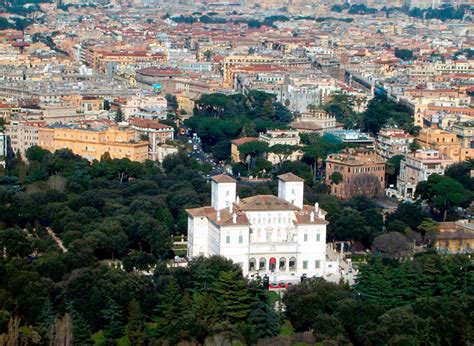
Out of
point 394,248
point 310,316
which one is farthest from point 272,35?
point 310,316

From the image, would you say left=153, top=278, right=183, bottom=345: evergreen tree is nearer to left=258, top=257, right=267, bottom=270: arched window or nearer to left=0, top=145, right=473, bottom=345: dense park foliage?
left=0, top=145, right=473, bottom=345: dense park foliage

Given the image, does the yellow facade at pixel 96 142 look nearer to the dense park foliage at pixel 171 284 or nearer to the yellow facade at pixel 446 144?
the dense park foliage at pixel 171 284

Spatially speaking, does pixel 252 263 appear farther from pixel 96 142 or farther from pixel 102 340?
pixel 96 142

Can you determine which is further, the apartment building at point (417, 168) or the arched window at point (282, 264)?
the apartment building at point (417, 168)

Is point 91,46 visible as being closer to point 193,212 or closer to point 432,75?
point 432,75

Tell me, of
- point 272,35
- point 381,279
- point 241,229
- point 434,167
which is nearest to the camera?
point 381,279

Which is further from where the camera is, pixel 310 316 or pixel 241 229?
pixel 241 229

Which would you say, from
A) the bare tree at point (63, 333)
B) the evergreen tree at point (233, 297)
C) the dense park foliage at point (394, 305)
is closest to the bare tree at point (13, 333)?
the bare tree at point (63, 333)

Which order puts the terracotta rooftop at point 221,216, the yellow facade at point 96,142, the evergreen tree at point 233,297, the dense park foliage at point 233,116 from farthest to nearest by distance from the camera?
the dense park foliage at point 233,116 → the yellow facade at point 96,142 → the terracotta rooftop at point 221,216 → the evergreen tree at point 233,297
